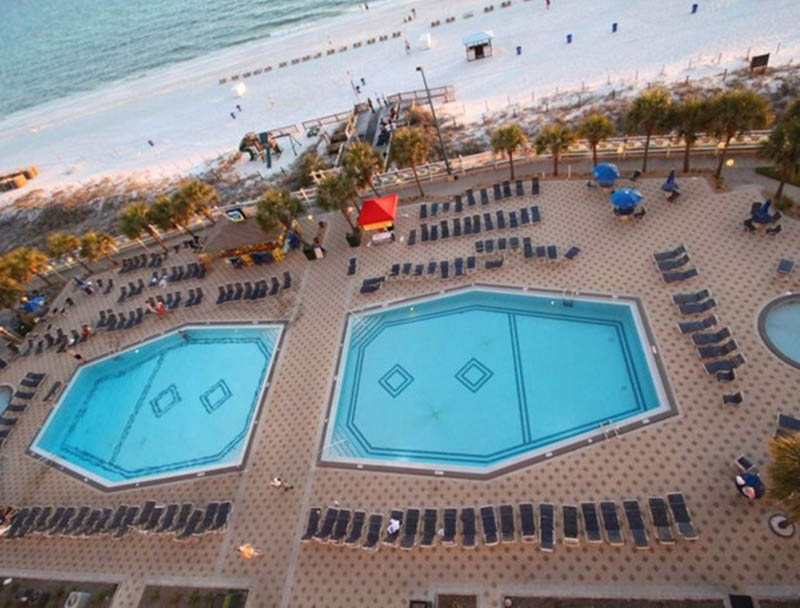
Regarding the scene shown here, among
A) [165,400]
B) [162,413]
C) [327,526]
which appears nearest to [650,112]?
[327,526]

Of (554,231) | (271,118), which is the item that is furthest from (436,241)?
Result: (271,118)

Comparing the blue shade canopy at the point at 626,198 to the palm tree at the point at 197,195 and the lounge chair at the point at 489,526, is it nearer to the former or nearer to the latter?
the lounge chair at the point at 489,526

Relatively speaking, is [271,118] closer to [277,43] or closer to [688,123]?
[277,43]

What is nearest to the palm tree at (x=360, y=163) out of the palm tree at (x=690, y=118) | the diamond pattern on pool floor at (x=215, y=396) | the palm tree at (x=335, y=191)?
the palm tree at (x=335, y=191)

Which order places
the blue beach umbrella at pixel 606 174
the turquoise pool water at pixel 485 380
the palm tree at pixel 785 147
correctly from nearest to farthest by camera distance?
the turquoise pool water at pixel 485 380, the palm tree at pixel 785 147, the blue beach umbrella at pixel 606 174

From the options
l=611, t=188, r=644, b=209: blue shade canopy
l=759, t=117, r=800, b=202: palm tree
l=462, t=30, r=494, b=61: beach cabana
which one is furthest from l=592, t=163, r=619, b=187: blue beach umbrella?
l=462, t=30, r=494, b=61: beach cabana

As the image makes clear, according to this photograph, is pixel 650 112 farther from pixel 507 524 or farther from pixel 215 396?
pixel 215 396


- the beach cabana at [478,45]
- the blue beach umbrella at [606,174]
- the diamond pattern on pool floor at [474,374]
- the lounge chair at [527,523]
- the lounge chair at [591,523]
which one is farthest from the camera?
the beach cabana at [478,45]
